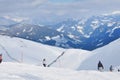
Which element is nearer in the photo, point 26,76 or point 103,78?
point 26,76

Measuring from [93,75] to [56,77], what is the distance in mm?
5960

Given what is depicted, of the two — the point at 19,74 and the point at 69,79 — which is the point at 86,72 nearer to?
the point at 69,79

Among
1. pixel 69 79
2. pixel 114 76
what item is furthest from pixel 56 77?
pixel 114 76

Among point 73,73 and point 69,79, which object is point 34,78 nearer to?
point 69,79

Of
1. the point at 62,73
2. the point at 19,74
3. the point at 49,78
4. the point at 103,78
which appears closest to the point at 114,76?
the point at 103,78

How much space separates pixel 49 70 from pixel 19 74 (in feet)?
33.1

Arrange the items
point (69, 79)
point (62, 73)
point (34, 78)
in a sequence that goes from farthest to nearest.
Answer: point (62, 73) < point (69, 79) < point (34, 78)

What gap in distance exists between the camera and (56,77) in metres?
55.8

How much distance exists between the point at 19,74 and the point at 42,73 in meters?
5.62

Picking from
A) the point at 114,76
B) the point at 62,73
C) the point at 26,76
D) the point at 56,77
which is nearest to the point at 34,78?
the point at 26,76

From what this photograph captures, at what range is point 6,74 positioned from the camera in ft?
170

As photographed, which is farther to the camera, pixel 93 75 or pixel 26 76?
pixel 93 75

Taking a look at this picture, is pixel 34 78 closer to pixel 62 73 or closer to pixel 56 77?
pixel 56 77

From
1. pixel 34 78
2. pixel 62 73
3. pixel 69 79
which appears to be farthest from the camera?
pixel 62 73
